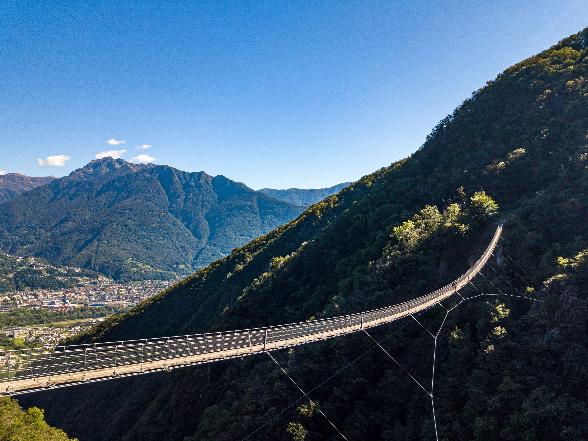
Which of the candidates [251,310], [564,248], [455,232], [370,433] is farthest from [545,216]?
[251,310]

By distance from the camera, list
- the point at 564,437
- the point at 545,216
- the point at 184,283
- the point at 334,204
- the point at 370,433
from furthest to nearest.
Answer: the point at 184,283
the point at 334,204
the point at 545,216
the point at 370,433
the point at 564,437

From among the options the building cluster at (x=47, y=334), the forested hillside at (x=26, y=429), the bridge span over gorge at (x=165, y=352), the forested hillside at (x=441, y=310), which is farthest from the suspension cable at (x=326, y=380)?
the building cluster at (x=47, y=334)

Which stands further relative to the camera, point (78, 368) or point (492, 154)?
point (492, 154)

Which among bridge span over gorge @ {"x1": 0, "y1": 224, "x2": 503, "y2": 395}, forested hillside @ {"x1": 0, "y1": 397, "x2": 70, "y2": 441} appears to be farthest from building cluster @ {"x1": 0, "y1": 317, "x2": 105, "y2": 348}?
bridge span over gorge @ {"x1": 0, "y1": 224, "x2": 503, "y2": 395}

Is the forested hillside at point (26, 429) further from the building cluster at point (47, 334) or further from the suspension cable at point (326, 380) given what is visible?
the building cluster at point (47, 334)

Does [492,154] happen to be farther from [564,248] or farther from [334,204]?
[334,204]

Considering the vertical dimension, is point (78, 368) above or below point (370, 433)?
above

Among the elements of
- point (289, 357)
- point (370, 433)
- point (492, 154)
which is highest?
point (492, 154)
